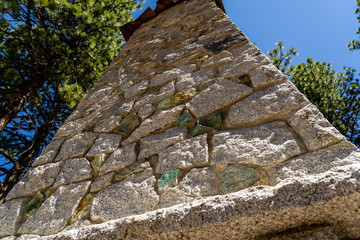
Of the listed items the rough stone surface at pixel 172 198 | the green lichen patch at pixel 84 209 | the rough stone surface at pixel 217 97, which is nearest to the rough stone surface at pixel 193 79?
the rough stone surface at pixel 217 97

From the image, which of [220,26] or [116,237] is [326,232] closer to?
[116,237]

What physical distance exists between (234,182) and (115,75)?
1.90m

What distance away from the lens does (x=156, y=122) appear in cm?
147

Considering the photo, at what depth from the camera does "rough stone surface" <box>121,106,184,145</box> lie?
1424mm

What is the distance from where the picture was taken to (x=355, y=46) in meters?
6.79

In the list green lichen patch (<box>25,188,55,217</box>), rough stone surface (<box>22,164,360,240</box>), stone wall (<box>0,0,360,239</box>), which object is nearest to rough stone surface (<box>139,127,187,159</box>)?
stone wall (<box>0,0,360,239</box>)

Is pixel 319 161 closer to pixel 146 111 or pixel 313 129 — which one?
pixel 313 129

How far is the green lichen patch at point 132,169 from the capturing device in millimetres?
1221

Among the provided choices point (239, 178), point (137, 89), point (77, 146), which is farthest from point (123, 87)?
point (239, 178)

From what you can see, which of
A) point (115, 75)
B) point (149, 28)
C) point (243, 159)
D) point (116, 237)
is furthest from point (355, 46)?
point (116, 237)

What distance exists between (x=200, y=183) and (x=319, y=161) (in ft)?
1.49

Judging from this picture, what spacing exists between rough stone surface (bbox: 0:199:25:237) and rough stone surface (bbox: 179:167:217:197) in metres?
0.94

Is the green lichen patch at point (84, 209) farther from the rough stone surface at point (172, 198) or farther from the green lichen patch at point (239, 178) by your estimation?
the green lichen patch at point (239, 178)

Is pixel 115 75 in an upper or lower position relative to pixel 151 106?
upper
